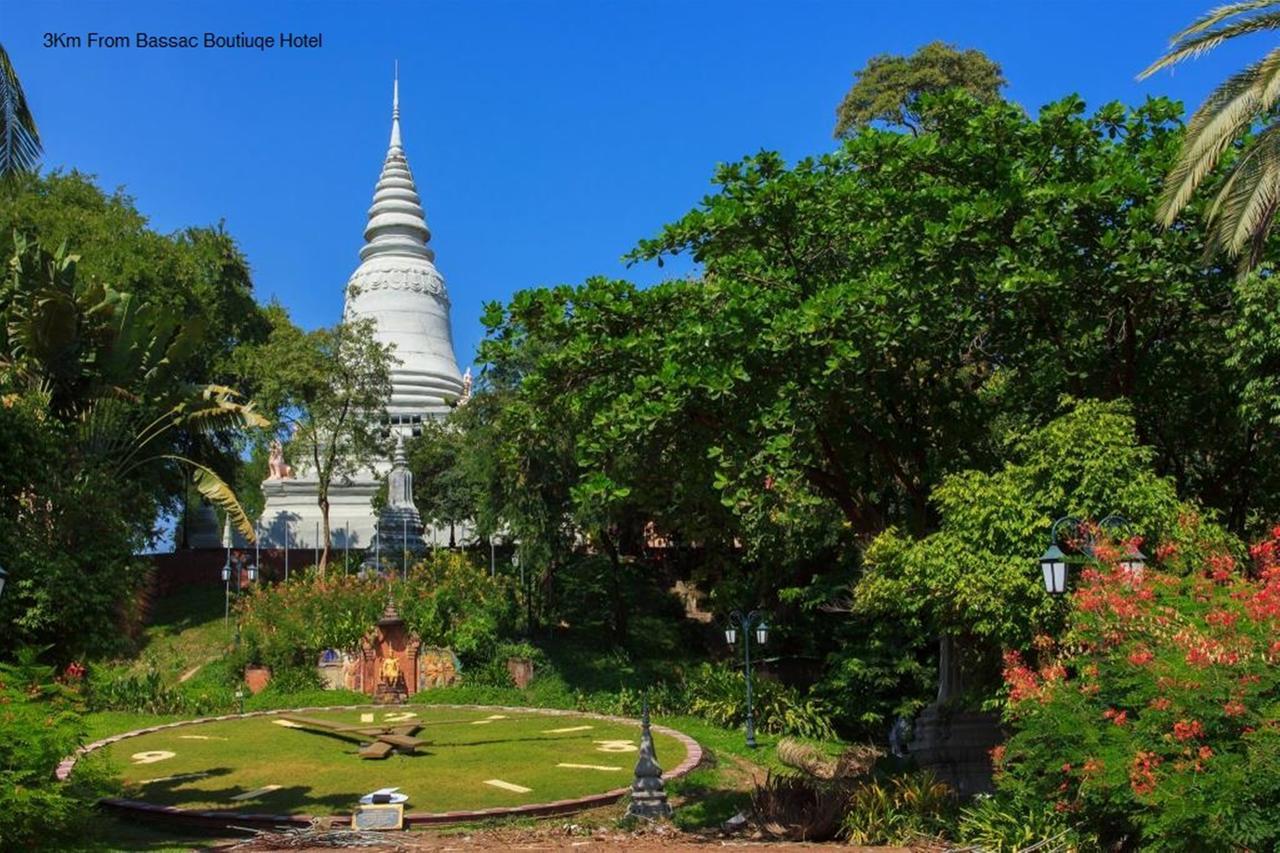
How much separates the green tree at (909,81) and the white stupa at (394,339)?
16152mm

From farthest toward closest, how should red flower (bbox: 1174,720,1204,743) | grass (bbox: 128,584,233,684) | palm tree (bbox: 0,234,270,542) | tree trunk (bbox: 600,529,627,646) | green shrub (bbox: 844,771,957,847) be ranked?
tree trunk (bbox: 600,529,627,646) → grass (bbox: 128,584,233,684) → palm tree (bbox: 0,234,270,542) → green shrub (bbox: 844,771,957,847) → red flower (bbox: 1174,720,1204,743)

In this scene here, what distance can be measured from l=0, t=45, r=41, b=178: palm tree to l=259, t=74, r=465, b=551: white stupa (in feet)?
83.2

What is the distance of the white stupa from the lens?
1575 inches

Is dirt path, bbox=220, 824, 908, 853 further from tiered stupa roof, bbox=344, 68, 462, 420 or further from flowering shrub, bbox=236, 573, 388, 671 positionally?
tiered stupa roof, bbox=344, 68, 462, 420

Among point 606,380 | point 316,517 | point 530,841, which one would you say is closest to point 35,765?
point 530,841

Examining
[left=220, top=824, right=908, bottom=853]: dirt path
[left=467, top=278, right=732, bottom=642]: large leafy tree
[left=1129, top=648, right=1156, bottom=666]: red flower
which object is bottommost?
[left=220, top=824, right=908, bottom=853]: dirt path

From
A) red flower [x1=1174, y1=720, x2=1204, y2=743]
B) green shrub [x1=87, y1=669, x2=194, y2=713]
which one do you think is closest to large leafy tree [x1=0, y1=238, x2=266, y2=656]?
green shrub [x1=87, y1=669, x2=194, y2=713]

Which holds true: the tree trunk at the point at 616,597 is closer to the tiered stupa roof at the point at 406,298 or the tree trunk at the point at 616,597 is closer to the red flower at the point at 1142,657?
the tiered stupa roof at the point at 406,298

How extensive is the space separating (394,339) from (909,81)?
72.0 feet

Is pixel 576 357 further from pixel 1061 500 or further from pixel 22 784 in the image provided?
pixel 22 784

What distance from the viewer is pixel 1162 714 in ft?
30.9

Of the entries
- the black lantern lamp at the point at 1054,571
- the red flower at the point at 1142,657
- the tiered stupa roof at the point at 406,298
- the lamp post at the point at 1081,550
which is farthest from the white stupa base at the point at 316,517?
the red flower at the point at 1142,657

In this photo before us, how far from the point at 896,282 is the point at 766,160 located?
2235 millimetres

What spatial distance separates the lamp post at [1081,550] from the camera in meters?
10.9
